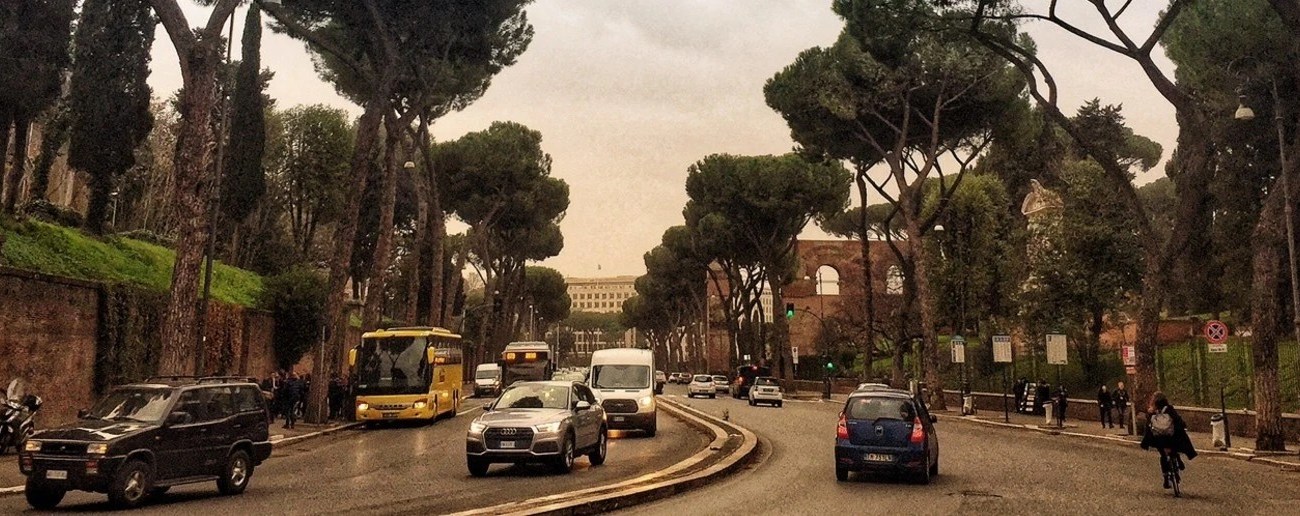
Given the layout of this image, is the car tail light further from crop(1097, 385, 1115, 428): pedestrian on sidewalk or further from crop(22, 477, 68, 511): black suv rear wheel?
crop(1097, 385, 1115, 428): pedestrian on sidewalk

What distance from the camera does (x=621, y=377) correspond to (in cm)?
2428

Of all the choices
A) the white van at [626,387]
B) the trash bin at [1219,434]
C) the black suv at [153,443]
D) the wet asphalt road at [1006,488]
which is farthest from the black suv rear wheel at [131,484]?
the trash bin at [1219,434]

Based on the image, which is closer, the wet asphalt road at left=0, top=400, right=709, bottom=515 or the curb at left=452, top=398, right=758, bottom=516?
the curb at left=452, top=398, right=758, bottom=516

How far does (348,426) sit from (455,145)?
24.0 metres

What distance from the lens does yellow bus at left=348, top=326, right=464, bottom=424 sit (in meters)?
26.6

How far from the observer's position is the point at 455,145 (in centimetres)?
4819

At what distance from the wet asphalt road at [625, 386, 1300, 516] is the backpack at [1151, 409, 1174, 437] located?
846 mm

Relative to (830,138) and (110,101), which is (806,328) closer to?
(830,138)

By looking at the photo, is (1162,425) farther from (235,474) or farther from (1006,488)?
(235,474)

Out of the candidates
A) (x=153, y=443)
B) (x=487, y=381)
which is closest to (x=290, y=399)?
(x=153, y=443)

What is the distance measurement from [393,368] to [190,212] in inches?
340

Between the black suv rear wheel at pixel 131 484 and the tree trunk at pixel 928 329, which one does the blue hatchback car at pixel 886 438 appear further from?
the tree trunk at pixel 928 329

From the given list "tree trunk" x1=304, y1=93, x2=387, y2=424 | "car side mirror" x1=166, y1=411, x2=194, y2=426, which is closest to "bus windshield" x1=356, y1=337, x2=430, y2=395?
"tree trunk" x1=304, y1=93, x2=387, y2=424

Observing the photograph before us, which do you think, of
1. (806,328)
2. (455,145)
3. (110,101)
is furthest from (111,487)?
(806,328)
